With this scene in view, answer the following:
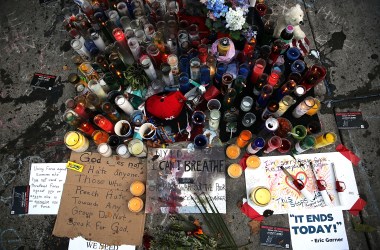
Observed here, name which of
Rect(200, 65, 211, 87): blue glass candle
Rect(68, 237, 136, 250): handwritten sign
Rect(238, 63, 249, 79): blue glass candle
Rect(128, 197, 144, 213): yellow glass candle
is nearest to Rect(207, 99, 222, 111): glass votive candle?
Rect(200, 65, 211, 87): blue glass candle

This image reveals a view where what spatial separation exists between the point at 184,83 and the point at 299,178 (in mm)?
1161

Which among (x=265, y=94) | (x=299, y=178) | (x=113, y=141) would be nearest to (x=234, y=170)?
(x=299, y=178)

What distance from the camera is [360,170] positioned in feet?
7.07

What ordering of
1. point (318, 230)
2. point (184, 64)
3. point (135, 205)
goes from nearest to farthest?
point (318, 230)
point (135, 205)
point (184, 64)

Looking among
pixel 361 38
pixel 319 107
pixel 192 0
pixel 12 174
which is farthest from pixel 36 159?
pixel 361 38

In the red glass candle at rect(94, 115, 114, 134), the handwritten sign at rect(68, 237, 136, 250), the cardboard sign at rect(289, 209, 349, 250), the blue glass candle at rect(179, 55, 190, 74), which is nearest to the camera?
the cardboard sign at rect(289, 209, 349, 250)

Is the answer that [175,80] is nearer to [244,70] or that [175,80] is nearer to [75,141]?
[244,70]

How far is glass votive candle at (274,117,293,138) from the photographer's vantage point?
7.07 ft

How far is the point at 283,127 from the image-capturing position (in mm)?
2162

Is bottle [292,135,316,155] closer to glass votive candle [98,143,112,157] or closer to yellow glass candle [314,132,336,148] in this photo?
yellow glass candle [314,132,336,148]

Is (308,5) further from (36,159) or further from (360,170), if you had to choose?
(36,159)

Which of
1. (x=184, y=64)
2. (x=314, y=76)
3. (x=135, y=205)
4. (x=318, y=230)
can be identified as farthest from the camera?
(x=184, y=64)

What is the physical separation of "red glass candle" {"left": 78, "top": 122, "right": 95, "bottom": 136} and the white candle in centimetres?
31

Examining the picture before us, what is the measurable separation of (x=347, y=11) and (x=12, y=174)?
11.0 feet
